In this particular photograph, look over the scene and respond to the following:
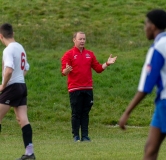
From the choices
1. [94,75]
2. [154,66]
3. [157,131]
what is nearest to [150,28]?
[154,66]

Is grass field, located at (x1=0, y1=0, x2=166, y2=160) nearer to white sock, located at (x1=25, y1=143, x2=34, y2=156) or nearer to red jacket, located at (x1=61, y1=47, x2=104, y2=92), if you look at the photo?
white sock, located at (x1=25, y1=143, x2=34, y2=156)

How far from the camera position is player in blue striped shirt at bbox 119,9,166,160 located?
18.6ft

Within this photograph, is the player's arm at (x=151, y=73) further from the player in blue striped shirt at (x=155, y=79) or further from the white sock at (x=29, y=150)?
the white sock at (x=29, y=150)

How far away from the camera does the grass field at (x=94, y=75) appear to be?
34.4ft

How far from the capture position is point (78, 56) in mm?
11203

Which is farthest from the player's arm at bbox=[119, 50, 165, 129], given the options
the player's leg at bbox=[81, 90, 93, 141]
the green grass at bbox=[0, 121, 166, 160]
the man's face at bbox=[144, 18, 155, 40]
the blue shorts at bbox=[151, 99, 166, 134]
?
the player's leg at bbox=[81, 90, 93, 141]

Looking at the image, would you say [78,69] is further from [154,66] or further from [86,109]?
[154,66]

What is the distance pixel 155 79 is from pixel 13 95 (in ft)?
Result: 10.6

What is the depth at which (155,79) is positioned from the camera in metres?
5.70

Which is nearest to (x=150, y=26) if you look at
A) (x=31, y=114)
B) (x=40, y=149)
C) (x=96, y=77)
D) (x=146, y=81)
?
(x=146, y=81)

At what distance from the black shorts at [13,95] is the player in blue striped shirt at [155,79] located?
113 inches

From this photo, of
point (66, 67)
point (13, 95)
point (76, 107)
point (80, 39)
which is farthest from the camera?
point (76, 107)

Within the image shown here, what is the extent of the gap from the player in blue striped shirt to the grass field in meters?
2.70

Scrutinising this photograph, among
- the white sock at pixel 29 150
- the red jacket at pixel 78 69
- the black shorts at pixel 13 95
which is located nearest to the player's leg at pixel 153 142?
the white sock at pixel 29 150
